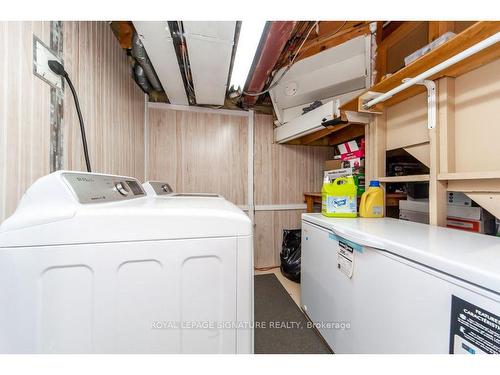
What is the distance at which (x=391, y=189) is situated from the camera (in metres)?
1.99

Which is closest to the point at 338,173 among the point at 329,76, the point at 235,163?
the point at 329,76

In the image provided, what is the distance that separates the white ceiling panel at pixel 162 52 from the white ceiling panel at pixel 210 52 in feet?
0.43

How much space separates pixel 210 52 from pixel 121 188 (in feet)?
3.72

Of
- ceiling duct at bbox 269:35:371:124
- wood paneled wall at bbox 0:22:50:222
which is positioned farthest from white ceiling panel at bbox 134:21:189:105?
ceiling duct at bbox 269:35:371:124

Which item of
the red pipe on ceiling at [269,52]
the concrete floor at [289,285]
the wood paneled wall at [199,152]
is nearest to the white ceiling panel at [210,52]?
the red pipe on ceiling at [269,52]

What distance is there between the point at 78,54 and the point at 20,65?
46 centimetres

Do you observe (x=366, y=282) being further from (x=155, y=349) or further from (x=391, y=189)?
(x=391, y=189)

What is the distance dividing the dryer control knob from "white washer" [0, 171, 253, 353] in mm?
Answer: 185

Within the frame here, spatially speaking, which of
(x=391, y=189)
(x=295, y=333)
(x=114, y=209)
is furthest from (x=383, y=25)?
(x=295, y=333)

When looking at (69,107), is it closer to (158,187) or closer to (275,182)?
(158,187)

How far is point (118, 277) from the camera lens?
597mm

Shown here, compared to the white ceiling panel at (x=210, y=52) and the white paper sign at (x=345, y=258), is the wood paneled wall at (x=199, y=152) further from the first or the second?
the white paper sign at (x=345, y=258)

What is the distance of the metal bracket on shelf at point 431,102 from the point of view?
49.9 inches
